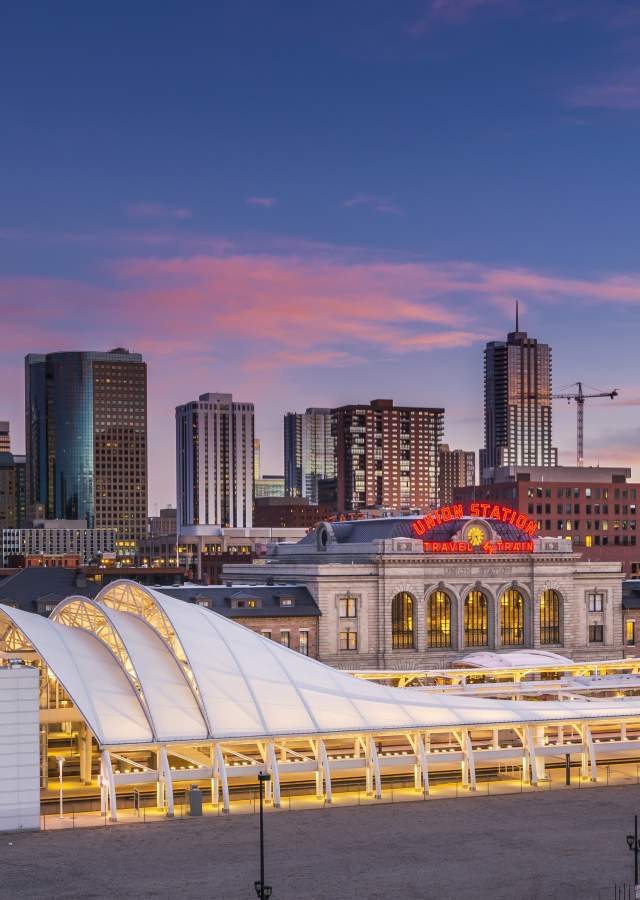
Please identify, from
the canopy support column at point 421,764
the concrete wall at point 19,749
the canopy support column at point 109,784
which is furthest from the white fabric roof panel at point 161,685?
the canopy support column at point 421,764

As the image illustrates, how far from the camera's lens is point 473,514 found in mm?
157875

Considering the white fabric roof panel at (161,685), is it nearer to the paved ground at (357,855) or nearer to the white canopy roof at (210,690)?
the white canopy roof at (210,690)

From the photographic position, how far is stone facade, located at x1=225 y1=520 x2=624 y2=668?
481 feet

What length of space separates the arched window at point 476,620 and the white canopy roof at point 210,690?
2165 inches

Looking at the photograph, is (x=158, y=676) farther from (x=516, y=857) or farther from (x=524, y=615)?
(x=524, y=615)

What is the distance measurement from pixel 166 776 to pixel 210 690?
21.4 feet

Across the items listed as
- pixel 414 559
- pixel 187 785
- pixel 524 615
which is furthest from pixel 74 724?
pixel 524 615

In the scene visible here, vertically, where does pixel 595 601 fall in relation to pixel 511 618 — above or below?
above

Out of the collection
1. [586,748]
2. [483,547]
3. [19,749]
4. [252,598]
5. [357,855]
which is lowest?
[357,855]

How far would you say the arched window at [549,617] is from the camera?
156125 millimetres

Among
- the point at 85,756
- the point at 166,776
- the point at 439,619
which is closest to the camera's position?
the point at 166,776

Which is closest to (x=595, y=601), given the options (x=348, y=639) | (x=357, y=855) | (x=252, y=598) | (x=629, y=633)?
(x=629, y=633)

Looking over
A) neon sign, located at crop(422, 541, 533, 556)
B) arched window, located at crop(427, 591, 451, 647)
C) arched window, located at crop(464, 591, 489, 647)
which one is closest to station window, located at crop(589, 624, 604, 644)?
neon sign, located at crop(422, 541, 533, 556)

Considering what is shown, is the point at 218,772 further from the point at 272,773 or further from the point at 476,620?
the point at 476,620
